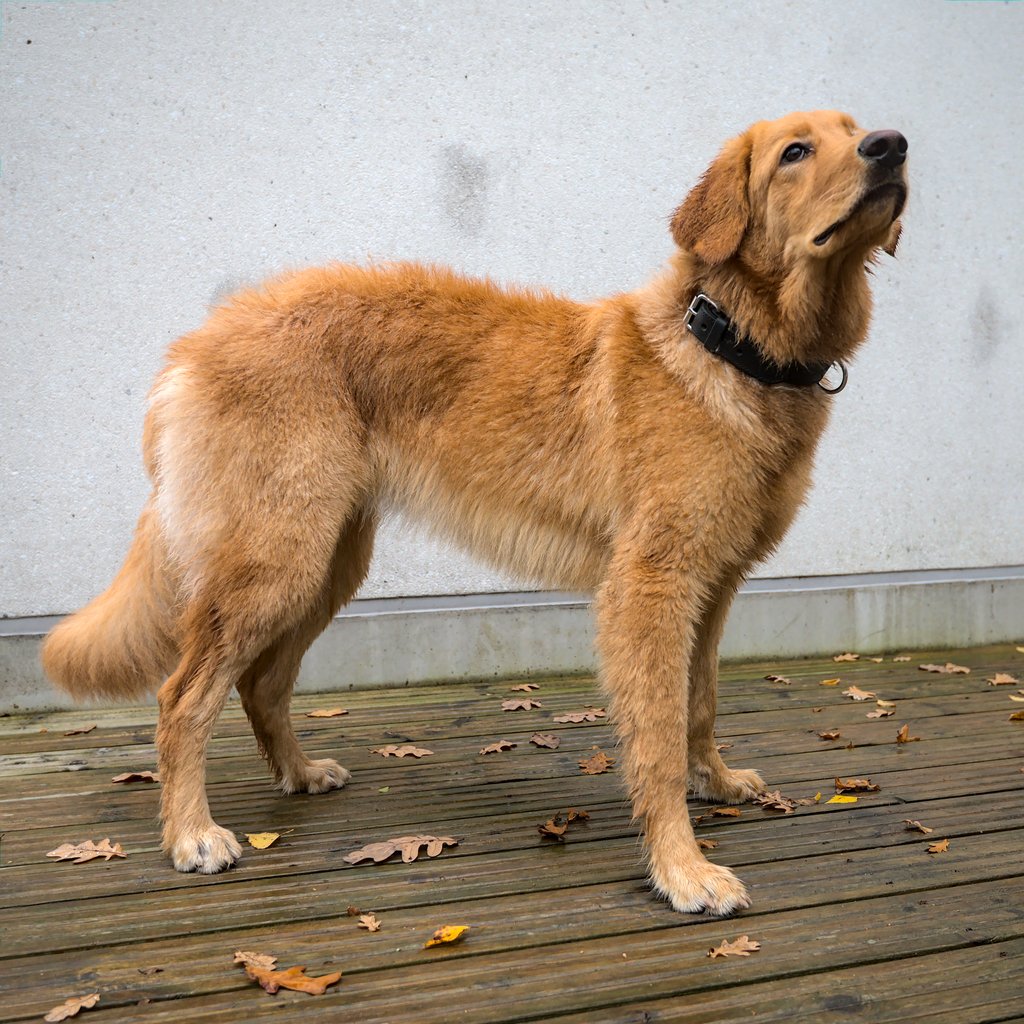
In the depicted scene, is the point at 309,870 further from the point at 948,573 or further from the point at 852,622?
the point at 948,573

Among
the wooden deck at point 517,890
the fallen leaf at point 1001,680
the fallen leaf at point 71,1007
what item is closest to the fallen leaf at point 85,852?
the wooden deck at point 517,890

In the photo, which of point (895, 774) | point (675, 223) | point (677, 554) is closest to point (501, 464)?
point (677, 554)

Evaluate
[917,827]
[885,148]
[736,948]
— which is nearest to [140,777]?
[736,948]

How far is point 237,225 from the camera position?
4.61 m

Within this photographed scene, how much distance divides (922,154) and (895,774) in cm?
359

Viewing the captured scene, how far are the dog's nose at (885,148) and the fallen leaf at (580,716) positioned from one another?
8.53 feet

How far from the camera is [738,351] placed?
284 centimetres

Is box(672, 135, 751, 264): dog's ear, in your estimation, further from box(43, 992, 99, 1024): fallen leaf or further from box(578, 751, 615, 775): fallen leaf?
box(43, 992, 99, 1024): fallen leaf

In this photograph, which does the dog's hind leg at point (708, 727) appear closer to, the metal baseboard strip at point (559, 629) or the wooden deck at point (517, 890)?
the wooden deck at point (517, 890)

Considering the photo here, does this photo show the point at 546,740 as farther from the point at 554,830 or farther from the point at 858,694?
the point at 858,694

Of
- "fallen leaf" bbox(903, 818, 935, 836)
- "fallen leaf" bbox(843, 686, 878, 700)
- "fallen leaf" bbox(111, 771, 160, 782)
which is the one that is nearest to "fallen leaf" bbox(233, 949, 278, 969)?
"fallen leaf" bbox(111, 771, 160, 782)

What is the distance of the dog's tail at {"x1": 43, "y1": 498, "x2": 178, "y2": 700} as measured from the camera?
10.4ft

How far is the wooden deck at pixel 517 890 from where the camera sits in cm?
211

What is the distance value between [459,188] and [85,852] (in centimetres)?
339
